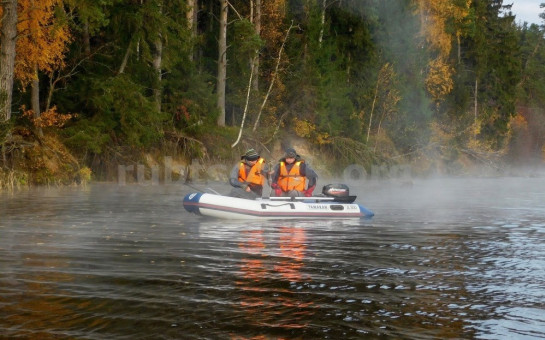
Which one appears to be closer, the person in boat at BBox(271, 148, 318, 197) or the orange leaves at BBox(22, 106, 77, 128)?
the person in boat at BBox(271, 148, 318, 197)

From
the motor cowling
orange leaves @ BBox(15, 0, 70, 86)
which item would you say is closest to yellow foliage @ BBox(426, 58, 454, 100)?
orange leaves @ BBox(15, 0, 70, 86)

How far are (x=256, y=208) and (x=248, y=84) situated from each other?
1891cm

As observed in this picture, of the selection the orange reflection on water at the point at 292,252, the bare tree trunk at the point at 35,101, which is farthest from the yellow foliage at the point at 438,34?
the orange reflection on water at the point at 292,252

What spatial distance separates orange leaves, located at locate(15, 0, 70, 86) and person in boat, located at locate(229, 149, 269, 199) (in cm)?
851

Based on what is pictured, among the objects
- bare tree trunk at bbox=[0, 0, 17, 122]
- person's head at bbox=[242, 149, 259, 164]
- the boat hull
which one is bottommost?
the boat hull

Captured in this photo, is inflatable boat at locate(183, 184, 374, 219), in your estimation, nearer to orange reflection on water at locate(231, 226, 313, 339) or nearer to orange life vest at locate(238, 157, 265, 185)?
orange life vest at locate(238, 157, 265, 185)

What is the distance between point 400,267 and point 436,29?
130 feet

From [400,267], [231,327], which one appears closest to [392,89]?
[400,267]

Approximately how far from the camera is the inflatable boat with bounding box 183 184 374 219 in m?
17.1

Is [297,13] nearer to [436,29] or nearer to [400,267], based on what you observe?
[436,29]

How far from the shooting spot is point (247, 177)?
59.1ft

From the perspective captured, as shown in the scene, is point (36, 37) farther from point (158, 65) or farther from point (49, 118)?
point (158, 65)

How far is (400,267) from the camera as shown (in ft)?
34.2

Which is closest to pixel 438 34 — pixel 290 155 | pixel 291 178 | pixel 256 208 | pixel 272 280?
pixel 291 178
